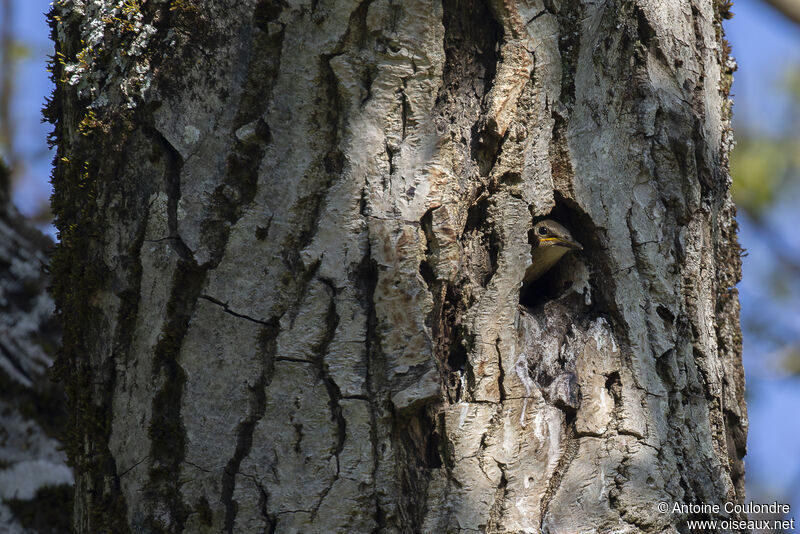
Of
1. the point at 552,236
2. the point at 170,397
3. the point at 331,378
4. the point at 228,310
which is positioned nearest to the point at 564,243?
the point at 552,236

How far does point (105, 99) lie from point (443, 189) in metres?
0.93

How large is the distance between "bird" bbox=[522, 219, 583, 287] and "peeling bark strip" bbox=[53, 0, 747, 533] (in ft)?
0.11

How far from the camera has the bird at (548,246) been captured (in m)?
1.89

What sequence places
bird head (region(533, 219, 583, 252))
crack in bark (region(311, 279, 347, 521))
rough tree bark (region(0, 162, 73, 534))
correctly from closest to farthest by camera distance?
crack in bark (region(311, 279, 347, 521)) < bird head (region(533, 219, 583, 252)) < rough tree bark (region(0, 162, 73, 534))

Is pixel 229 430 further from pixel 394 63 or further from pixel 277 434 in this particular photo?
pixel 394 63

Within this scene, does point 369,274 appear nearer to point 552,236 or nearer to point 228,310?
point 228,310

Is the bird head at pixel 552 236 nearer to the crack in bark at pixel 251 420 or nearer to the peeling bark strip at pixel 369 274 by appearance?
A: the peeling bark strip at pixel 369 274

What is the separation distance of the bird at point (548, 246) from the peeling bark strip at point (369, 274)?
35 millimetres

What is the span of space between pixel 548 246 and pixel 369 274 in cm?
55

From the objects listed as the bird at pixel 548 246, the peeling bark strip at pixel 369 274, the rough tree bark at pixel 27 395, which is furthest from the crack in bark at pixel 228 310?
the rough tree bark at pixel 27 395

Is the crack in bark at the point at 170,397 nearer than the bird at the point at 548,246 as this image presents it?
Yes

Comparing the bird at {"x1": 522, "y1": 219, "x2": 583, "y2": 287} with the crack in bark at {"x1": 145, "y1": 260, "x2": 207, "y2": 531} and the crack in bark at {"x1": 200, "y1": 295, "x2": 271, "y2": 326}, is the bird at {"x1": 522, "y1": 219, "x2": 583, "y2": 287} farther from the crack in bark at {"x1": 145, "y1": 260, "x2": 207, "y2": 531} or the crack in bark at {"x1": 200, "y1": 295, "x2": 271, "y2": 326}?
the crack in bark at {"x1": 145, "y1": 260, "x2": 207, "y2": 531}

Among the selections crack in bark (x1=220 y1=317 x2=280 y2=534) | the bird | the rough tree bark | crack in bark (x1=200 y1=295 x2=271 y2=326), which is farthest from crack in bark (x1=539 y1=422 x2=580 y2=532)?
the rough tree bark

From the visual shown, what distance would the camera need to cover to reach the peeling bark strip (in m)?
1.67
